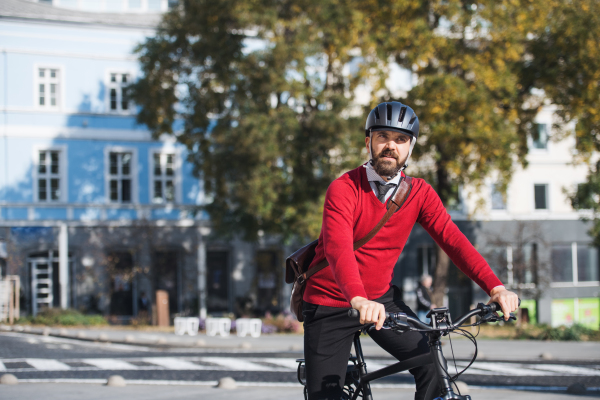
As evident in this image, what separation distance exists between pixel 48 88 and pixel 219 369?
21692 millimetres

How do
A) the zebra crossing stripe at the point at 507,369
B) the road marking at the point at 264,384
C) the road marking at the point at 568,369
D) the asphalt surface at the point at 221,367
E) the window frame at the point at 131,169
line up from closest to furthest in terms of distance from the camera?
1. the asphalt surface at the point at 221,367
2. the road marking at the point at 264,384
3. the road marking at the point at 568,369
4. the zebra crossing stripe at the point at 507,369
5. the window frame at the point at 131,169

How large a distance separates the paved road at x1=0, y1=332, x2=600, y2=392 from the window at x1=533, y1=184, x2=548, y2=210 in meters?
24.2

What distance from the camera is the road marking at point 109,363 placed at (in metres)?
12.0

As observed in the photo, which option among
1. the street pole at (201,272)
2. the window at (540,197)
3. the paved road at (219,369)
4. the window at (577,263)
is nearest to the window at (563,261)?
the window at (577,263)

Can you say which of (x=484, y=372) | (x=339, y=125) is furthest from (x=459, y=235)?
(x=339, y=125)

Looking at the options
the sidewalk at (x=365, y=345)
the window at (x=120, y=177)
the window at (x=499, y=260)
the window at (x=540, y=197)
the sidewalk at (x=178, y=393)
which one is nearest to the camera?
the sidewalk at (x=178, y=393)

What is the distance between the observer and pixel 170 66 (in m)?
23.5

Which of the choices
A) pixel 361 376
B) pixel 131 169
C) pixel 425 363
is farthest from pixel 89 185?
pixel 425 363

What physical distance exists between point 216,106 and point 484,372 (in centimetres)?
1380

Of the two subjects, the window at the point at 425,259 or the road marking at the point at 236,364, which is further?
the window at the point at 425,259

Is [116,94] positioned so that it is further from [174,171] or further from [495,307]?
[495,307]

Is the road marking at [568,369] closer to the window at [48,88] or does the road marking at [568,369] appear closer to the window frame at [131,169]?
the window frame at [131,169]

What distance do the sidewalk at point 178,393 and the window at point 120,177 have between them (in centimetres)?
2282

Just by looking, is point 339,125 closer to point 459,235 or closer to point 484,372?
point 484,372
